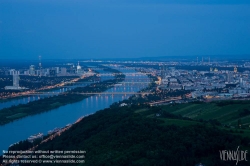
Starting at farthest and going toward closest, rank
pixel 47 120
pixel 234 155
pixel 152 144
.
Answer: pixel 47 120
pixel 152 144
pixel 234 155

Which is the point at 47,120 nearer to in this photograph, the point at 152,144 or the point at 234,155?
the point at 152,144

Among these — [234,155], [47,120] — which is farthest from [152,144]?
[47,120]

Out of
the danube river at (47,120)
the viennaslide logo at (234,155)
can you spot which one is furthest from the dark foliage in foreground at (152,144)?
the danube river at (47,120)

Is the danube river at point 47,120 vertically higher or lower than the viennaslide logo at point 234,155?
lower

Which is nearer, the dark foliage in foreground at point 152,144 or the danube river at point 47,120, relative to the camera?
the dark foliage in foreground at point 152,144

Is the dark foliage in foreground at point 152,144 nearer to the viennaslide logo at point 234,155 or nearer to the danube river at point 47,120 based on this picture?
the viennaslide logo at point 234,155

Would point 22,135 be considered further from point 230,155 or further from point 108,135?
point 230,155

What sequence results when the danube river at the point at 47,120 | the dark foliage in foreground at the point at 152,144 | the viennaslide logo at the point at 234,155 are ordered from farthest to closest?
the danube river at the point at 47,120 → the dark foliage in foreground at the point at 152,144 → the viennaslide logo at the point at 234,155

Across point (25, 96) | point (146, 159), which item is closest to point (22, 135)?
point (146, 159)

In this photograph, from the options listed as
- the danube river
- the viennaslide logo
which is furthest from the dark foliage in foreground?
the danube river
